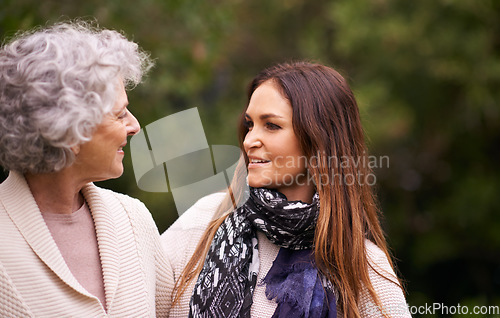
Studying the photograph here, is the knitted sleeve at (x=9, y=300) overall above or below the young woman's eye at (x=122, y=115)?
below

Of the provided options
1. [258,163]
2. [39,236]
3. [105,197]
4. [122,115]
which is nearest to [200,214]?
[258,163]

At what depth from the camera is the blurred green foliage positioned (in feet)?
15.8

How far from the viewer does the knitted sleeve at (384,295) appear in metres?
2.11

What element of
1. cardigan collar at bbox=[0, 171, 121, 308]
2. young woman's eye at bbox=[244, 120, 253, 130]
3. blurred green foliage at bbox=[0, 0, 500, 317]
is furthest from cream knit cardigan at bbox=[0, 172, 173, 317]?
blurred green foliage at bbox=[0, 0, 500, 317]

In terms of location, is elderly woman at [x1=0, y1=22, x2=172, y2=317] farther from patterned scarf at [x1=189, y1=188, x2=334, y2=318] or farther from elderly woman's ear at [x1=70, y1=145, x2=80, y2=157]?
patterned scarf at [x1=189, y1=188, x2=334, y2=318]

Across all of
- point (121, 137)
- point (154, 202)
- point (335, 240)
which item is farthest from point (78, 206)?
point (154, 202)

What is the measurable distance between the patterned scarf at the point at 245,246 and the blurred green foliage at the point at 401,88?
7.25 feet

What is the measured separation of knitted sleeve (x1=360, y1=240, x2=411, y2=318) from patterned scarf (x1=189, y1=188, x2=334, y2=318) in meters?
0.26

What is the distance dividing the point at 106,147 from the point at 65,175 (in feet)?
0.51

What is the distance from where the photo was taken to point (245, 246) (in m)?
2.27

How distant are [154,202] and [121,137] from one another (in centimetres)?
264

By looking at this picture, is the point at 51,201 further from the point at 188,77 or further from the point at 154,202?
the point at 188,77

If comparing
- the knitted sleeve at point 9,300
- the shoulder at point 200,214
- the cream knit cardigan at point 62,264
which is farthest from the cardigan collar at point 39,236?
the shoulder at point 200,214

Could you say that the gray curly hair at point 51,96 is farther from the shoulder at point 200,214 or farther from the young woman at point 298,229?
the shoulder at point 200,214
